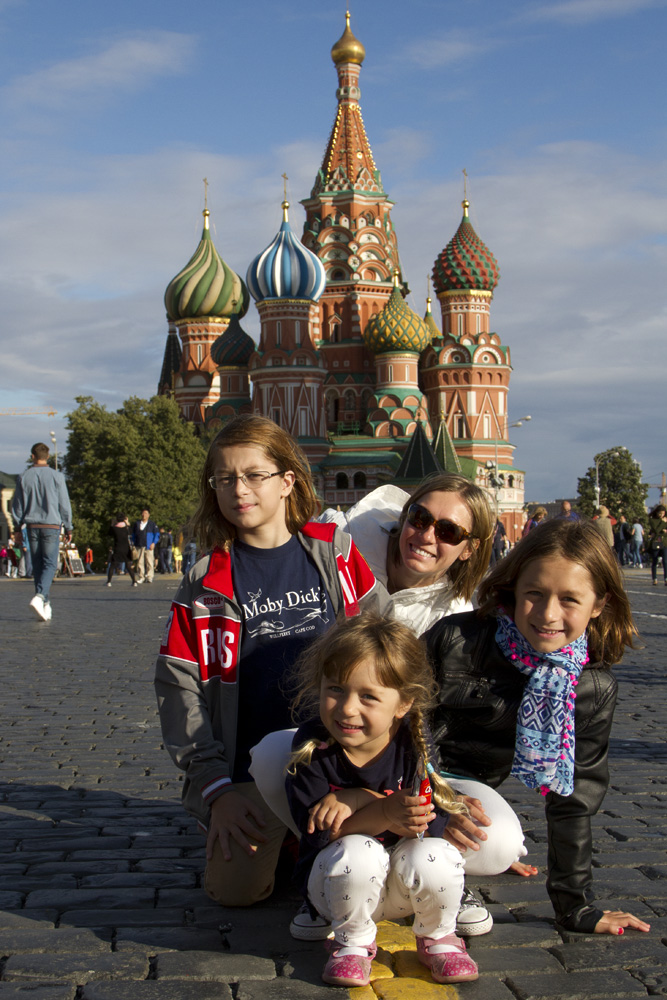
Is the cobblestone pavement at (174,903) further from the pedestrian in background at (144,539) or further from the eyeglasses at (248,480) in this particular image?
the pedestrian in background at (144,539)

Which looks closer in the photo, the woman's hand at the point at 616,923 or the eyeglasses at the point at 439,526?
the woman's hand at the point at 616,923

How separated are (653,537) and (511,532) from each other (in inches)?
1597

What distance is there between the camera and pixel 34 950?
272cm

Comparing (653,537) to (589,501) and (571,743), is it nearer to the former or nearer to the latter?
(571,743)

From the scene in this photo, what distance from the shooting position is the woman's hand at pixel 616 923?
2820mm

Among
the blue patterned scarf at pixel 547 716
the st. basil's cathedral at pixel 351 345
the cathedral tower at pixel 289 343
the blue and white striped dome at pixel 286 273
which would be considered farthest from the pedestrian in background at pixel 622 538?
the blue and white striped dome at pixel 286 273

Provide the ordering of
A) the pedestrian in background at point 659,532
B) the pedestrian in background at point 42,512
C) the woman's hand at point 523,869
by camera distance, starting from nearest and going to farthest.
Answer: the woman's hand at point 523,869
the pedestrian in background at point 42,512
the pedestrian in background at point 659,532

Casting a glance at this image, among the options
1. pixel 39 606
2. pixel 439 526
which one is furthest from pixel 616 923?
pixel 39 606

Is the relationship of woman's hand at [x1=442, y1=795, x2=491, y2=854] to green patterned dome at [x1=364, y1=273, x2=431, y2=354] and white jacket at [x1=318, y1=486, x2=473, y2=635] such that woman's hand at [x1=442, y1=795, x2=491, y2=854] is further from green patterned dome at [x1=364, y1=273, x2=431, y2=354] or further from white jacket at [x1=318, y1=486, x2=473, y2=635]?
green patterned dome at [x1=364, y1=273, x2=431, y2=354]

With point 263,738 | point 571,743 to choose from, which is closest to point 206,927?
point 263,738

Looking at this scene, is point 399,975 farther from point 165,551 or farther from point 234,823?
point 165,551

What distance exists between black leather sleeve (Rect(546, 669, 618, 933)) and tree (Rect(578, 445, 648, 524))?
61570 millimetres

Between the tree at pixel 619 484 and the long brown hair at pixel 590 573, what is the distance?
6149 cm

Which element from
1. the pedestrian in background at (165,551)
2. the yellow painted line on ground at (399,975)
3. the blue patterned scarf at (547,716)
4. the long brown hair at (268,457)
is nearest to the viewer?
the yellow painted line on ground at (399,975)
